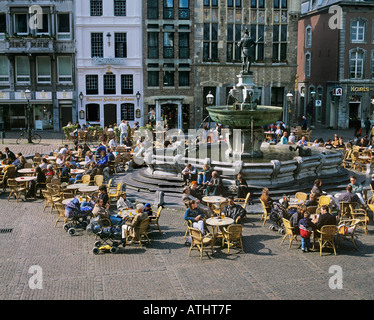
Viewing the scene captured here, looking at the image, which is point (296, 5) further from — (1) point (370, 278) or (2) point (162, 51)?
(1) point (370, 278)

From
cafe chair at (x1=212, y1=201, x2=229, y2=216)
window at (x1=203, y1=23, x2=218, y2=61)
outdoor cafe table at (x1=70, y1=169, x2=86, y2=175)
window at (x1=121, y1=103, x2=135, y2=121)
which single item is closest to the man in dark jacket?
cafe chair at (x1=212, y1=201, x2=229, y2=216)

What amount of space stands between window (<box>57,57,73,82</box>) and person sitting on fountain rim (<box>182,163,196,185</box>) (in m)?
25.9

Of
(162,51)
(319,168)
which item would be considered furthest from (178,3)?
(319,168)

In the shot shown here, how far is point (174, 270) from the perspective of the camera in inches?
508

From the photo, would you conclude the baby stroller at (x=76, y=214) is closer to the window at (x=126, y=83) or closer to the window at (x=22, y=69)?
the window at (x=126, y=83)

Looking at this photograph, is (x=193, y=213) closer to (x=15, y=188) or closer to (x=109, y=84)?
(x=15, y=188)

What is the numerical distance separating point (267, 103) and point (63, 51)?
17.4m

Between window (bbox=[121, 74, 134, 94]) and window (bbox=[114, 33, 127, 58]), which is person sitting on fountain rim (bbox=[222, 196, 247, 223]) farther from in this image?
window (bbox=[114, 33, 127, 58])

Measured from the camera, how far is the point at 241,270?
12.9m

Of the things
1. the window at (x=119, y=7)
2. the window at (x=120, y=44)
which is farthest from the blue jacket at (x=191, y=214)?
the window at (x=119, y=7)

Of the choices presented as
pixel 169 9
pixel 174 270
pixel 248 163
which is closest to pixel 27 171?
pixel 248 163

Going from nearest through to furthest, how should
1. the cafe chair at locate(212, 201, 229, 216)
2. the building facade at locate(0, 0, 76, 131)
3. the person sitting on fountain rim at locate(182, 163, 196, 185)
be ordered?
the cafe chair at locate(212, 201, 229, 216), the person sitting on fountain rim at locate(182, 163, 196, 185), the building facade at locate(0, 0, 76, 131)

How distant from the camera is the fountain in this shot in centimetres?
1995

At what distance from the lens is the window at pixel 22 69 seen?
43.2 meters
